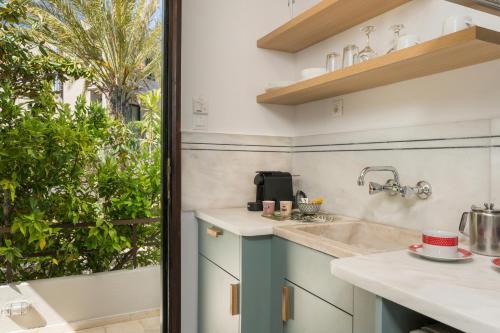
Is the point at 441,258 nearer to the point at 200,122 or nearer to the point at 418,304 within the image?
the point at 418,304

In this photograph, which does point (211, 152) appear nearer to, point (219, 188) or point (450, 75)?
point (219, 188)

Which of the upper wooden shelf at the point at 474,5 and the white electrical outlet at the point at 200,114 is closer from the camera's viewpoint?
the upper wooden shelf at the point at 474,5

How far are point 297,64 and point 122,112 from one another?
155 centimetres

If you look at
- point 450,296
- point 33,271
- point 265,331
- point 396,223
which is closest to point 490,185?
point 396,223

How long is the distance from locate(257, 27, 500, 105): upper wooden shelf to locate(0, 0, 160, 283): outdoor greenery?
1.26m

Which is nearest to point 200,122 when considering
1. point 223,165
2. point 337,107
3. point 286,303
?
point 223,165

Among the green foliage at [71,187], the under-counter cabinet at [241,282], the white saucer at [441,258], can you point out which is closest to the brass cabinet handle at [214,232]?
the under-counter cabinet at [241,282]

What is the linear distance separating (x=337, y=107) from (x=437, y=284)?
1327mm

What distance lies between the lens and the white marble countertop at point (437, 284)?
61cm

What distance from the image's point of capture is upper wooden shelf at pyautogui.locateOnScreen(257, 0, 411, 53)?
161 centimetres

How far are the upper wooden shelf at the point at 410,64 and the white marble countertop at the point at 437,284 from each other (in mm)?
640

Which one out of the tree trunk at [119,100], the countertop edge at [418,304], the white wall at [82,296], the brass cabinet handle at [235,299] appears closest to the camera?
the countertop edge at [418,304]

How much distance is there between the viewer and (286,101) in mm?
2146

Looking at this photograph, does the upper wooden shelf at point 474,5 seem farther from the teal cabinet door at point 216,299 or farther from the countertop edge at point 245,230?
the teal cabinet door at point 216,299
